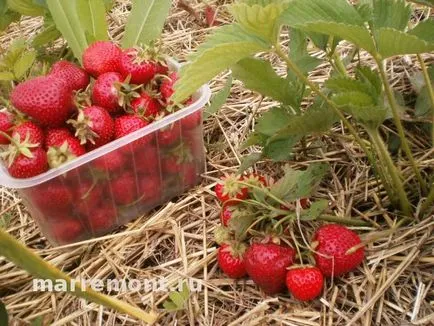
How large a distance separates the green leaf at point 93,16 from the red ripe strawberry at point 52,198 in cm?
38

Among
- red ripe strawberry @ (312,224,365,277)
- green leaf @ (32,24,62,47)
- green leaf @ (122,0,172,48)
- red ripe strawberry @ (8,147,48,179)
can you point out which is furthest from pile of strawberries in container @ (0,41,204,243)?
red ripe strawberry @ (312,224,365,277)

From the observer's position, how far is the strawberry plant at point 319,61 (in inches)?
25.3

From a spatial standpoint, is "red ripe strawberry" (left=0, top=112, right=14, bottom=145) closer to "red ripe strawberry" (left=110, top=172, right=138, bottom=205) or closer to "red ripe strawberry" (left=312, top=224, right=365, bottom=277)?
"red ripe strawberry" (left=110, top=172, right=138, bottom=205)

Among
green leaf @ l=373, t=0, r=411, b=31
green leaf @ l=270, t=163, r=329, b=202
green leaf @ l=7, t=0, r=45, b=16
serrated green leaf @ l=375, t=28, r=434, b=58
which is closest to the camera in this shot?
serrated green leaf @ l=375, t=28, r=434, b=58

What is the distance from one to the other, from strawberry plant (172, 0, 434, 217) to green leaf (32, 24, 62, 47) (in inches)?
22.7

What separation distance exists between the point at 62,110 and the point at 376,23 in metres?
0.54

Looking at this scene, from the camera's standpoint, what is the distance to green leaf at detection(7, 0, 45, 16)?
1.24 m

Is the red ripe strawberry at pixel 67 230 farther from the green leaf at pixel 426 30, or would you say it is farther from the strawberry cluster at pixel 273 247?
the green leaf at pixel 426 30

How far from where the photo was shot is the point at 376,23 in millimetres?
742

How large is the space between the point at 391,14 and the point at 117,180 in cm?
54

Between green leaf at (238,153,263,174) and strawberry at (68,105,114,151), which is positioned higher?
strawberry at (68,105,114,151)

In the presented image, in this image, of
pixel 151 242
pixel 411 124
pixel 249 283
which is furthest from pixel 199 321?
pixel 411 124

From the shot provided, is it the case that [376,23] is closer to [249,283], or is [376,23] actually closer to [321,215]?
[321,215]

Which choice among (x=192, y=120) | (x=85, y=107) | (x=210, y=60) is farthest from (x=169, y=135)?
(x=210, y=60)
